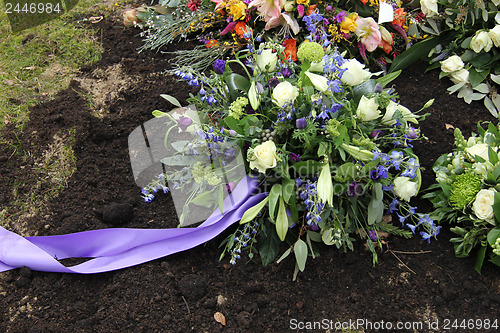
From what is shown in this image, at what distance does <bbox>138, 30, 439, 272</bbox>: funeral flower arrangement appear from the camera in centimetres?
169

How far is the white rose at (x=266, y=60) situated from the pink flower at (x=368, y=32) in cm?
88

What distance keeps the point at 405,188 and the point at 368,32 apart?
113cm

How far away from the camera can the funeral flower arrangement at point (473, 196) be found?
5.54 ft

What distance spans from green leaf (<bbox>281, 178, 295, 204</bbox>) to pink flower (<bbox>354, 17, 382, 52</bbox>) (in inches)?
45.9

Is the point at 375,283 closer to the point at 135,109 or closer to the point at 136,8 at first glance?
the point at 135,109

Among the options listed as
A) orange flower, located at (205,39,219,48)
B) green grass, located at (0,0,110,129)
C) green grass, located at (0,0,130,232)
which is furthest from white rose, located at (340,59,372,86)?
green grass, located at (0,0,110,129)

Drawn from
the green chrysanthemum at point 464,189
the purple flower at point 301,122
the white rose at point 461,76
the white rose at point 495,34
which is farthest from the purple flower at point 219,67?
the white rose at point 495,34

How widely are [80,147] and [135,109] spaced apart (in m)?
0.39

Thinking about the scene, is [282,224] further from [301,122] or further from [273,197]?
[301,122]

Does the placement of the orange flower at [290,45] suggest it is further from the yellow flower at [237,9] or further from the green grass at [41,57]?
the green grass at [41,57]

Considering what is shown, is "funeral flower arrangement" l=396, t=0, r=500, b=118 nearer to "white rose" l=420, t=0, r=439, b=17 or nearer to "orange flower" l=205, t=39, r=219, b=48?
"white rose" l=420, t=0, r=439, b=17

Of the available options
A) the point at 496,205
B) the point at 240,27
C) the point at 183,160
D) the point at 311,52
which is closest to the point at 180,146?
the point at 183,160

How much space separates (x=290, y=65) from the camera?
194 cm

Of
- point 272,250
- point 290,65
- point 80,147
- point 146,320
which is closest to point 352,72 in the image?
point 290,65
